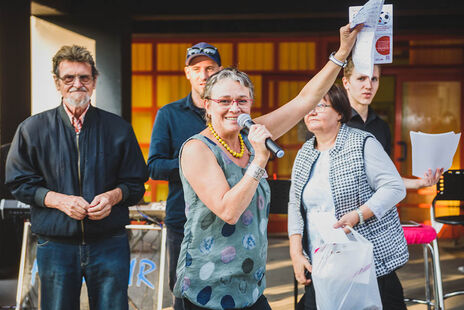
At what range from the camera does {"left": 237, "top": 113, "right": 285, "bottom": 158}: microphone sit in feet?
5.22

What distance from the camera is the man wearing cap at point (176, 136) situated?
2994 mm

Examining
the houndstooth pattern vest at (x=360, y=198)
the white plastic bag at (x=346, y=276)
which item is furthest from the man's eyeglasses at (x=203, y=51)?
the white plastic bag at (x=346, y=276)

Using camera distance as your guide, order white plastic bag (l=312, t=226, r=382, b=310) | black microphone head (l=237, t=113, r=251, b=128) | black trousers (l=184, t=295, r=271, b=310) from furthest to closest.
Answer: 1. white plastic bag (l=312, t=226, r=382, b=310)
2. black trousers (l=184, t=295, r=271, b=310)
3. black microphone head (l=237, t=113, r=251, b=128)

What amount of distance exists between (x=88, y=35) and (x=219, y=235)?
16.8ft

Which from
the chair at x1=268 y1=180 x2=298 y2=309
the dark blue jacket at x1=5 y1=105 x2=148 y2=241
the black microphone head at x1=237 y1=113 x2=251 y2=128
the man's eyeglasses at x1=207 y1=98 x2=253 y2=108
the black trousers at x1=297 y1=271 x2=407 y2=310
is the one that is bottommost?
the black trousers at x1=297 y1=271 x2=407 y2=310

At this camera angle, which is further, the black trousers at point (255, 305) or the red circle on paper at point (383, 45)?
the red circle on paper at point (383, 45)

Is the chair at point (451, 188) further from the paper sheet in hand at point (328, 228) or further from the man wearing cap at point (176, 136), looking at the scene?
the man wearing cap at point (176, 136)

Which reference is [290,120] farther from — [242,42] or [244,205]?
[242,42]

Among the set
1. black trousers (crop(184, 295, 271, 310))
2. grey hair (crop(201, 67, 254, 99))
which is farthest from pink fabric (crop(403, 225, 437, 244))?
grey hair (crop(201, 67, 254, 99))

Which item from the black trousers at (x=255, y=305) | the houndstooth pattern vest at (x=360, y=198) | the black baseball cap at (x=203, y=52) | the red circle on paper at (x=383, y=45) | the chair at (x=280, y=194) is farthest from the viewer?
the chair at (x=280, y=194)

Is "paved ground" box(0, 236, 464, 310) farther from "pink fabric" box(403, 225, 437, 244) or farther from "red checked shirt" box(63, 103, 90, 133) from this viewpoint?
"red checked shirt" box(63, 103, 90, 133)

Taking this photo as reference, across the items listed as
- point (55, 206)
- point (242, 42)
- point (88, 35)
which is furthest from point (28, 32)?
point (55, 206)

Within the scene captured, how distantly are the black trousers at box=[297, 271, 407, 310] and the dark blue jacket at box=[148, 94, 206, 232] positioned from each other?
2.73 ft

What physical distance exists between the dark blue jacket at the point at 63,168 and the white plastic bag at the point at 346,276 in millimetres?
1163
